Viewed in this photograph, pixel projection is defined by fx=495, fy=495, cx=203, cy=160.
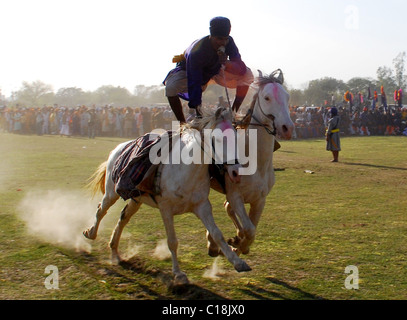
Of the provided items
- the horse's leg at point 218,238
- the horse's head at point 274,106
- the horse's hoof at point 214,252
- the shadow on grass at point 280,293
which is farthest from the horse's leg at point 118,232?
the horse's head at point 274,106

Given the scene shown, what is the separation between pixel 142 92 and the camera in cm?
10462

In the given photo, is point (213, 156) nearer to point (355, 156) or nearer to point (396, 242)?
point (396, 242)

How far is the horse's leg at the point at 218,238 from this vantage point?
4.95 metres

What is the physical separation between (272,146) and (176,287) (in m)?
2.00

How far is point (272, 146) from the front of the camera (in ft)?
19.6

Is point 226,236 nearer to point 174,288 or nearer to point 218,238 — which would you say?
point 174,288

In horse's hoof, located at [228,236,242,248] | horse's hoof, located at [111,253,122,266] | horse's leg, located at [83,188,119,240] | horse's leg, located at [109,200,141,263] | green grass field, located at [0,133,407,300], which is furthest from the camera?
horse's leg, located at [83,188,119,240]

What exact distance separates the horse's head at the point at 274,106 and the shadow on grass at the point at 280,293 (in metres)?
1.67

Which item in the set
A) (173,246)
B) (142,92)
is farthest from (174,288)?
(142,92)

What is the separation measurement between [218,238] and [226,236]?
2.62 meters

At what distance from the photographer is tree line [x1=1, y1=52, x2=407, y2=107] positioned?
178ft

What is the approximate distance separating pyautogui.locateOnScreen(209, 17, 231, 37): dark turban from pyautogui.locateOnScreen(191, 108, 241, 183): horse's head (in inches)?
38.9

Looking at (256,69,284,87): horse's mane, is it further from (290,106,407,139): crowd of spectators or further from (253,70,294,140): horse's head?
(290,106,407,139): crowd of spectators

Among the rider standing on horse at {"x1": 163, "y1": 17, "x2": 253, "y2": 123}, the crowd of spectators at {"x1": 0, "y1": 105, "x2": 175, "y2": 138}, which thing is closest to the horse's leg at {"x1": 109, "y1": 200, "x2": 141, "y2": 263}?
the rider standing on horse at {"x1": 163, "y1": 17, "x2": 253, "y2": 123}
